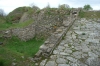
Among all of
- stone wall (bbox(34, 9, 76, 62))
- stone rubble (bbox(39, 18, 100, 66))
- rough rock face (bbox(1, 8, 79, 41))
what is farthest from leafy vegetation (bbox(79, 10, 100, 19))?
stone wall (bbox(34, 9, 76, 62))

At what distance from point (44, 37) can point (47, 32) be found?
1.18ft

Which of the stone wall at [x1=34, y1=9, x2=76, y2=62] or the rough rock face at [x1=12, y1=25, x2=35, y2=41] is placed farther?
the rough rock face at [x1=12, y1=25, x2=35, y2=41]

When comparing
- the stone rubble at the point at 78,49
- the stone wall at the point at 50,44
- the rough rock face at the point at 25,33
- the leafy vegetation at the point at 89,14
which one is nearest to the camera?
the stone rubble at the point at 78,49

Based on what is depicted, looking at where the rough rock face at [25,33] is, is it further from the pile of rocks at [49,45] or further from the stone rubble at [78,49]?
the stone rubble at [78,49]

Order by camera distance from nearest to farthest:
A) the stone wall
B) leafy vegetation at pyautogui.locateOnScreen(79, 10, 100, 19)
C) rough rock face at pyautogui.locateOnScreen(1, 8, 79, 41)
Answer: the stone wall
rough rock face at pyautogui.locateOnScreen(1, 8, 79, 41)
leafy vegetation at pyautogui.locateOnScreen(79, 10, 100, 19)

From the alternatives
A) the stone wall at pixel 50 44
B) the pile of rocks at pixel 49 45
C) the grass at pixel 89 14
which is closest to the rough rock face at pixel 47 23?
the grass at pixel 89 14

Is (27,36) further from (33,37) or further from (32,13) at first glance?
(32,13)

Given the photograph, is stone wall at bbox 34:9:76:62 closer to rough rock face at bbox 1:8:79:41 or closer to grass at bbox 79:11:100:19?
rough rock face at bbox 1:8:79:41

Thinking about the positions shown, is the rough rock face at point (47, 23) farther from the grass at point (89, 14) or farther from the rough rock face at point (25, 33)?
the grass at point (89, 14)

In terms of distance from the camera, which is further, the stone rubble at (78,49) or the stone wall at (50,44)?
the stone wall at (50,44)

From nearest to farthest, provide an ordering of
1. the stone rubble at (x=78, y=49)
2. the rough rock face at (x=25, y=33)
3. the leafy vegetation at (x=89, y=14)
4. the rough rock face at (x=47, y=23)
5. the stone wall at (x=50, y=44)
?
the stone rubble at (x=78, y=49)
the stone wall at (x=50, y=44)
the rough rock face at (x=25, y=33)
the rough rock face at (x=47, y=23)
the leafy vegetation at (x=89, y=14)

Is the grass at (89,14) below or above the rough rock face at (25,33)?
above

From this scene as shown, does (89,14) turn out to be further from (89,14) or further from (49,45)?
(49,45)

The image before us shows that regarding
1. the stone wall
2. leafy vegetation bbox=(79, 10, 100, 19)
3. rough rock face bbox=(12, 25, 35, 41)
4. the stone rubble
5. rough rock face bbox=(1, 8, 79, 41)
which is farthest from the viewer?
leafy vegetation bbox=(79, 10, 100, 19)
